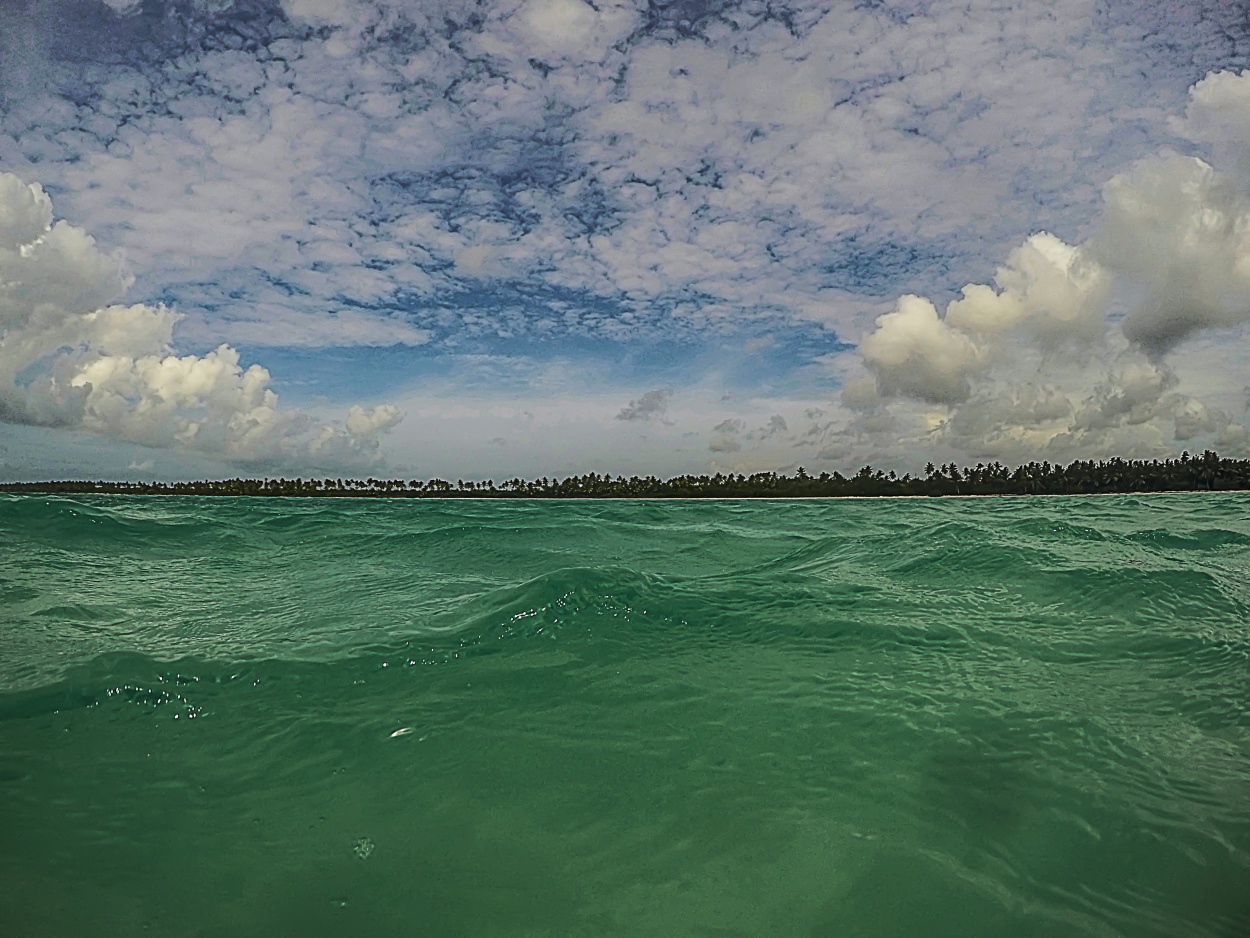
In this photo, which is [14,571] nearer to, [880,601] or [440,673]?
[440,673]

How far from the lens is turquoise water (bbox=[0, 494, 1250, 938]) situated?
119 inches

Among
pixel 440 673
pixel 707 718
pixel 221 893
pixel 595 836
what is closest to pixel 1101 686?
pixel 707 718

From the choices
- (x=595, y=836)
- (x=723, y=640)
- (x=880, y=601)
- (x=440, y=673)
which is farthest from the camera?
(x=880, y=601)

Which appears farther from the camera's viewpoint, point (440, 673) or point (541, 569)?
point (541, 569)

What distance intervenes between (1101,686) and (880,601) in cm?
331

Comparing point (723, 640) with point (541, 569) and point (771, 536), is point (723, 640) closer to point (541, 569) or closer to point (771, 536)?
point (541, 569)

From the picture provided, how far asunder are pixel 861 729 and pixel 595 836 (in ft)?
7.17

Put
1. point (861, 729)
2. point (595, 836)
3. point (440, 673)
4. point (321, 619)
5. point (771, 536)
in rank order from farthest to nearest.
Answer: point (771, 536) < point (321, 619) < point (440, 673) < point (861, 729) < point (595, 836)

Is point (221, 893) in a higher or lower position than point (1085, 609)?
lower

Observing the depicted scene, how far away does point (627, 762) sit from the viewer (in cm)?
428

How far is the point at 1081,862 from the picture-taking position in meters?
3.25

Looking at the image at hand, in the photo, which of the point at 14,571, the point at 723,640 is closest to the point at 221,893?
the point at 723,640

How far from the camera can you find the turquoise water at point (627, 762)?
302cm

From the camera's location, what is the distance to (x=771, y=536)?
1973cm
